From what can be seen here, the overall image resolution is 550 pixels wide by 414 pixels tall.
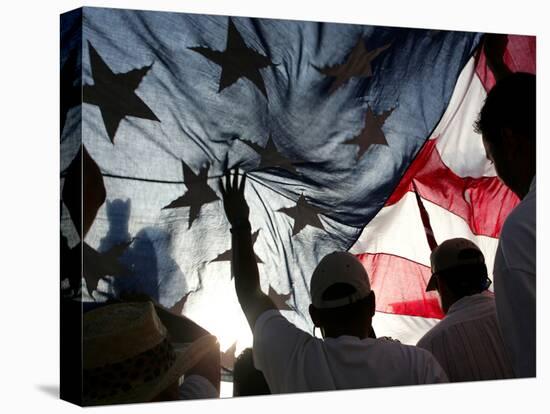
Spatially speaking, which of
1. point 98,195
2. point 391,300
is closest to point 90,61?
point 98,195

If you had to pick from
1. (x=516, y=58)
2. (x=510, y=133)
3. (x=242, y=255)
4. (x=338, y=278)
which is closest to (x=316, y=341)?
(x=338, y=278)

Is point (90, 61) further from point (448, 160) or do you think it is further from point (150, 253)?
point (448, 160)

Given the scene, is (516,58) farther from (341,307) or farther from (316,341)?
(316,341)

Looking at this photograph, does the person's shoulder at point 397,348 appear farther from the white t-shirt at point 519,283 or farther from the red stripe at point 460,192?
the red stripe at point 460,192

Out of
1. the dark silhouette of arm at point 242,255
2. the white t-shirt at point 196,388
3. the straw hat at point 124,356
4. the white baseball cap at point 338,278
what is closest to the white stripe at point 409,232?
the white baseball cap at point 338,278

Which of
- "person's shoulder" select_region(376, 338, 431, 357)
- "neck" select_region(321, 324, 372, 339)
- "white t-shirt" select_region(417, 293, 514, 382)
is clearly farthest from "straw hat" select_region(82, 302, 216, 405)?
"white t-shirt" select_region(417, 293, 514, 382)

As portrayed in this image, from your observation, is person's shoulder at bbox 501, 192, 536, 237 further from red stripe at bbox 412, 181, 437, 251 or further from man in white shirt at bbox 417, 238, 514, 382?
red stripe at bbox 412, 181, 437, 251
